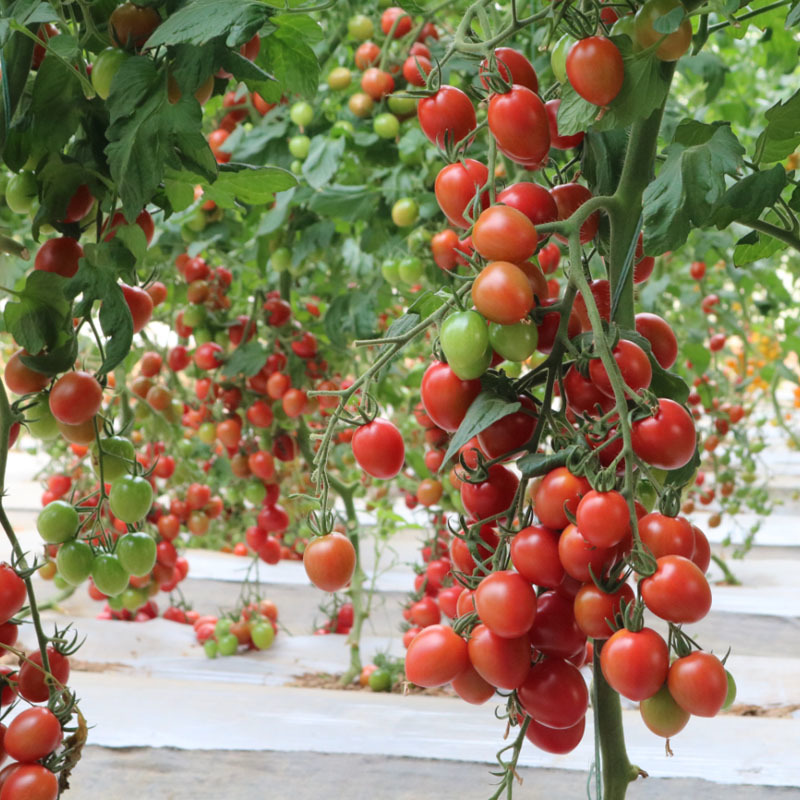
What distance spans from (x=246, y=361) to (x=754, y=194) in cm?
126

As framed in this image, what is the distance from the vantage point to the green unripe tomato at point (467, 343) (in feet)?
1.73

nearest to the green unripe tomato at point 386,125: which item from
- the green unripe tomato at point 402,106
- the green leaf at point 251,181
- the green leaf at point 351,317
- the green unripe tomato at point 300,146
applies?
the green unripe tomato at point 402,106

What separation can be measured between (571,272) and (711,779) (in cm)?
79

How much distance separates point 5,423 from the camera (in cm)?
65

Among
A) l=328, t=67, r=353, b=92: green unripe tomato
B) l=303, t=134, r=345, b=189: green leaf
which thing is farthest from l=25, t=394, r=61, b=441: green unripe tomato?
l=328, t=67, r=353, b=92: green unripe tomato

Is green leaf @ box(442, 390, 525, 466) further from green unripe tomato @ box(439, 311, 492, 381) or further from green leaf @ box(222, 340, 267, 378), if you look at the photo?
green leaf @ box(222, 340, 267, 378)

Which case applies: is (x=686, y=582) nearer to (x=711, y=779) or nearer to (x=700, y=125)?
(x=700, y=125)

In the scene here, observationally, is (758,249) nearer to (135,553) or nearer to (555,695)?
(555,695)

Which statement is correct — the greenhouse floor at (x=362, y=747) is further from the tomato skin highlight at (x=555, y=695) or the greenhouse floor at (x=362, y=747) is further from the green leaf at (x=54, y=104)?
the green leaf at (x=54, y=104)

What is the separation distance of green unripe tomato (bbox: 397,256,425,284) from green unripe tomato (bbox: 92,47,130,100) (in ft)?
2.62

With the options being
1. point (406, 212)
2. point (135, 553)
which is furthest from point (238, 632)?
point (135, 553)

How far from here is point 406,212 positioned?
1.40 metres

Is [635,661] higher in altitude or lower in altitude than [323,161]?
higher

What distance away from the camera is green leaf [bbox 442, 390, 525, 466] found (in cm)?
51
